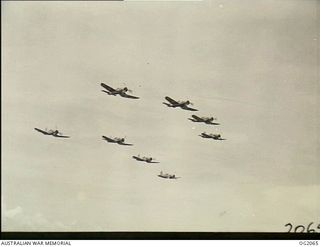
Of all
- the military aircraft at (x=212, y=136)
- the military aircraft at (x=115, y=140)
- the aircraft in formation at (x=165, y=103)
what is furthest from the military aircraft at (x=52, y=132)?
the military aircraft at (x=212, y=136)

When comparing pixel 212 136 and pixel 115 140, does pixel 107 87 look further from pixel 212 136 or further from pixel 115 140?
pixel 212 136

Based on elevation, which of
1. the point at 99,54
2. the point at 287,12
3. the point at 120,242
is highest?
the point at 287,12

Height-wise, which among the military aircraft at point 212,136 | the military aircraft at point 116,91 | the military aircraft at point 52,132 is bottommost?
the military aircraft at point 52,132

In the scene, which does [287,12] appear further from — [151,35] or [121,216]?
[121,216]

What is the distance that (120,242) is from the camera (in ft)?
5.10

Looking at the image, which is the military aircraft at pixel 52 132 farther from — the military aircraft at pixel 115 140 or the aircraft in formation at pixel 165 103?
the military aircraft at pixel 115 140

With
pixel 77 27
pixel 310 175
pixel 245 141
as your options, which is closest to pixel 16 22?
pixel 77 27

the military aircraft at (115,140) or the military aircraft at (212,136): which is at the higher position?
the military aircraft at (212,136)

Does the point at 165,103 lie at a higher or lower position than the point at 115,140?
higher

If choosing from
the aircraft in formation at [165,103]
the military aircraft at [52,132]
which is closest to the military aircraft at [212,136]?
the aircraft in formation at [165,103]

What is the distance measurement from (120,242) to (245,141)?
49 cm

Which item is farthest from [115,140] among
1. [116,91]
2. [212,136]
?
[212,136]

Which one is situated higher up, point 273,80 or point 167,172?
point 273,80

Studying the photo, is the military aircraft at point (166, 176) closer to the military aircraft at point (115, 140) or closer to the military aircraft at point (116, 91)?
the military aircraft at point (115, 140)
